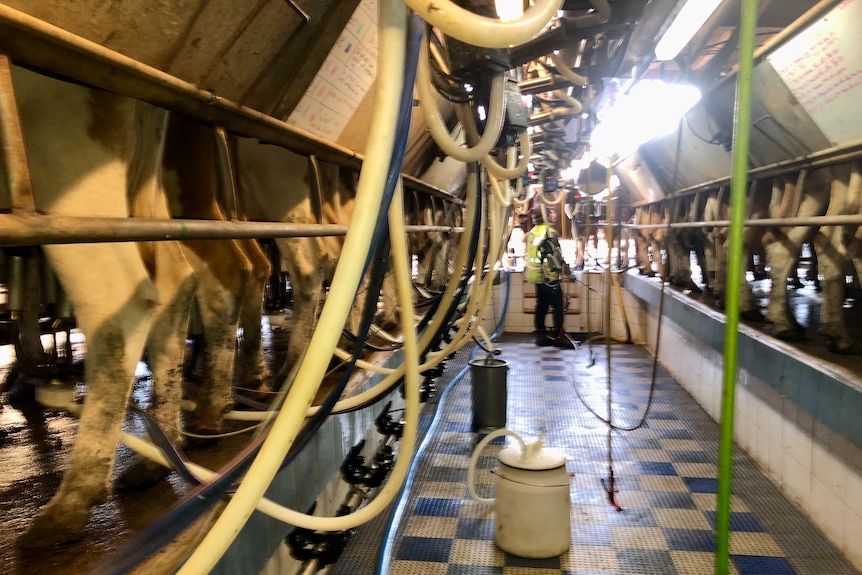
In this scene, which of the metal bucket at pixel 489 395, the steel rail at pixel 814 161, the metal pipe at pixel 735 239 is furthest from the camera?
the metal bucket at pixel 489 395

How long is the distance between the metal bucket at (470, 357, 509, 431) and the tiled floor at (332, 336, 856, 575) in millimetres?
161

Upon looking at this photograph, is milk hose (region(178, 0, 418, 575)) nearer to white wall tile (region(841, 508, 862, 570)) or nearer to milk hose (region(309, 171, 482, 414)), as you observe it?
milk hose (region(309, 171, 482, 414))

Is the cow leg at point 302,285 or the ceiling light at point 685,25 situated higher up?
the ceiling light at point 685,25

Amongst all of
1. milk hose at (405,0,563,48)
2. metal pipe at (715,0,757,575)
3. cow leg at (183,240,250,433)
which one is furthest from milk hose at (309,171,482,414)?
milk hose at (405,0,563,48)

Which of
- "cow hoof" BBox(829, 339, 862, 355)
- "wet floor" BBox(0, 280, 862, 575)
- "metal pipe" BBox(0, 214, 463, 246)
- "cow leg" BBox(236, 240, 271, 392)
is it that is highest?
"metal pipe" BBox(0, 214, 463, 246)

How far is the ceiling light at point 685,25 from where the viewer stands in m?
2.00

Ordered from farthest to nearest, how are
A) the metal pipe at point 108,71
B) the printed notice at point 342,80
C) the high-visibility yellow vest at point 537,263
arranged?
the high-visibility yellow vest at point 537,263 < the printed notice at point 342,80 < the metal pipe at point 108,71

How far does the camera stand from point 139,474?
136cm

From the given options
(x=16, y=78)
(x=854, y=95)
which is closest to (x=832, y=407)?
(x=854, y=95)

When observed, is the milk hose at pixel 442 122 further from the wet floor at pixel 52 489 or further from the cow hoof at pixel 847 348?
the cow hoof at pixel 847 348

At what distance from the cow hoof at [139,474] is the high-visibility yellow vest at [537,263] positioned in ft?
21.2

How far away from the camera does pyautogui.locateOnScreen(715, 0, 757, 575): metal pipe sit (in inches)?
33.4

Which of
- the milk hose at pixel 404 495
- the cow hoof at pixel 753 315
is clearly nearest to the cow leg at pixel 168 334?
the milk hose at pixel 404 495

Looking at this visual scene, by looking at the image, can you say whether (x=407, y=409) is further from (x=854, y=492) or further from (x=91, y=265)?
(x=854, y=492)
